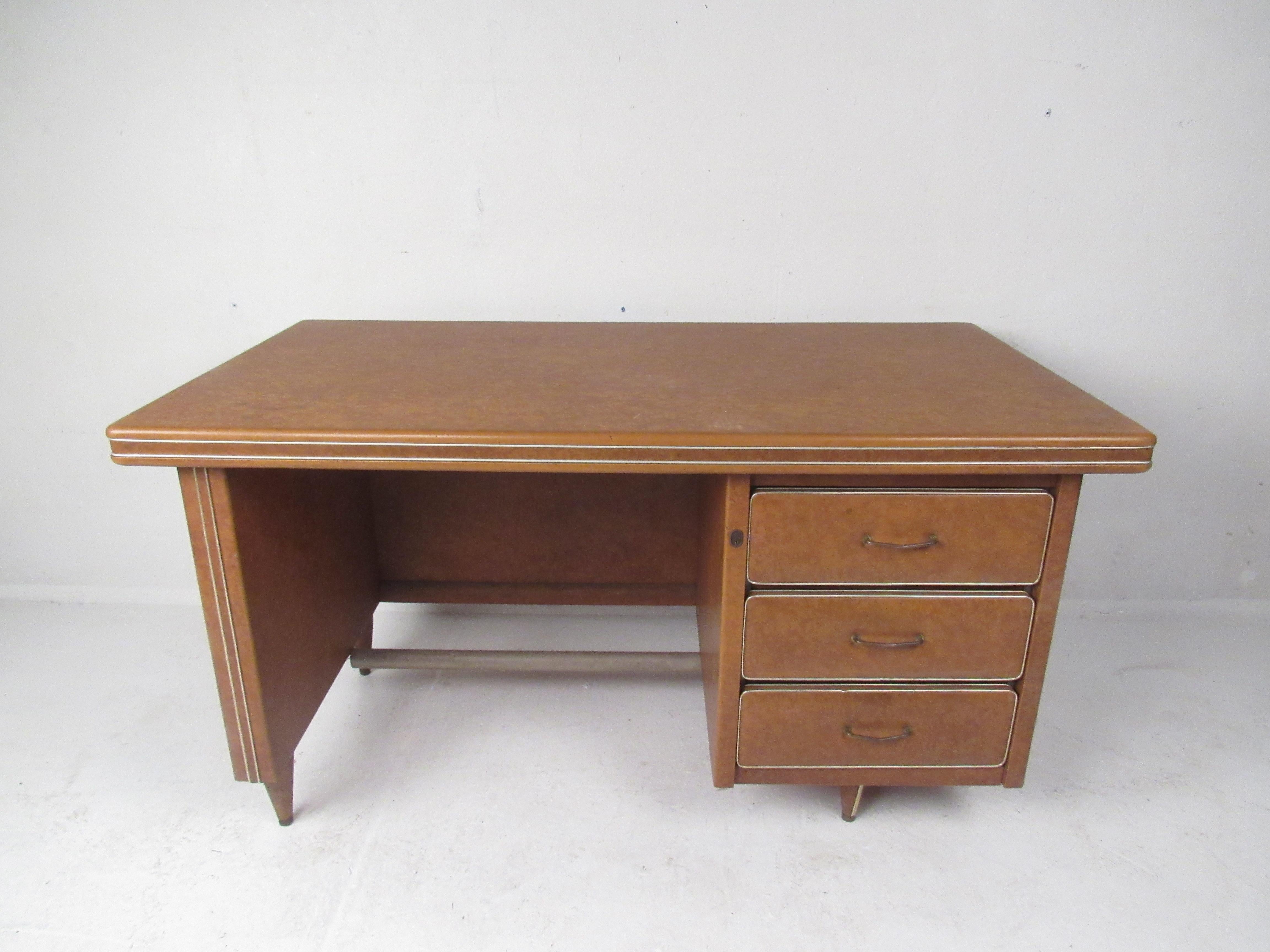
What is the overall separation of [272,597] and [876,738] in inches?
39.5

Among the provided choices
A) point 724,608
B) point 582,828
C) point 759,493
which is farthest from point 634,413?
point 582,828

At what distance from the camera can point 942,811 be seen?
1518 millimetres

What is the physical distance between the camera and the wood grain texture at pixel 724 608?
1.21 meters

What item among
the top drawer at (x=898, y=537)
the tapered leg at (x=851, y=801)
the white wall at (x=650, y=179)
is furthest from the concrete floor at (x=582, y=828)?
the white wall at (x=650, y=179)

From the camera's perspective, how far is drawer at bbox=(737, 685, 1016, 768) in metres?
1.32

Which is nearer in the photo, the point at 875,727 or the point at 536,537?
the point at 875,727

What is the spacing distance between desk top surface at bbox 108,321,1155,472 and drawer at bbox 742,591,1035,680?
23cm

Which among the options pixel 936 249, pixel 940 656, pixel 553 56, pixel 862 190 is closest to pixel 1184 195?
pixel 936 249

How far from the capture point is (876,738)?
52.9 inches

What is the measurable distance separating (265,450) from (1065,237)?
5.39ft

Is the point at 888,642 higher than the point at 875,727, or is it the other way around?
the point at 888,642

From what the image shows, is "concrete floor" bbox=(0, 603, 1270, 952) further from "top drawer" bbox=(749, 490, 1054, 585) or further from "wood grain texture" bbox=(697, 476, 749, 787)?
"top drawer" bbox=(749, 490, 1054, 585)

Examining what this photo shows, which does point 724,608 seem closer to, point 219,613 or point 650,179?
point 219,613

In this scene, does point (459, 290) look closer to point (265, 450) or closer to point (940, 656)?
point (265, 450)
